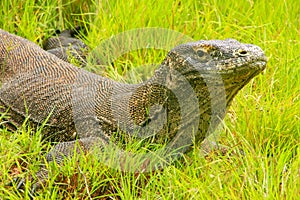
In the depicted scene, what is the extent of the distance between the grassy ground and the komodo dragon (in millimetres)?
190

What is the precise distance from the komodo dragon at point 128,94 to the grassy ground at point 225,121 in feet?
0.62

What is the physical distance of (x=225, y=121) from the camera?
4.87 m

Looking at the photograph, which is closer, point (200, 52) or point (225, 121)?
point (200, 52)

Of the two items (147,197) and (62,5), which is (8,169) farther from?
(62,5)

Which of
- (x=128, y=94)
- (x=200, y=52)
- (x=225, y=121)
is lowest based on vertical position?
(x=225, y=121)

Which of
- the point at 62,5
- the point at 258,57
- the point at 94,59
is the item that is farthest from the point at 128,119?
the point at 62,5

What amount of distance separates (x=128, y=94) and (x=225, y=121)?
68 centimetres

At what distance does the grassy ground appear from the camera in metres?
4.00

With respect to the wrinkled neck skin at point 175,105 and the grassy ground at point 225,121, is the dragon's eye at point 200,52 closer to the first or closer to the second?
the wrinkled neck skin at point 175,105

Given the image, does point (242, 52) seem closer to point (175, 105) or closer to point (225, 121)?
point (175, 105)

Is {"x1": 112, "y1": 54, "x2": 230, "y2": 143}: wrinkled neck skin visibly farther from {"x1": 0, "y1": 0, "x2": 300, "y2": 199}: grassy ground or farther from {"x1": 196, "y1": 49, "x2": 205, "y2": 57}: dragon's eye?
{"x1": 0, "y1": 0, "x2": 300, "y2": 199}: grassy ground

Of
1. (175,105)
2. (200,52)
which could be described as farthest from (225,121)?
(200,52)

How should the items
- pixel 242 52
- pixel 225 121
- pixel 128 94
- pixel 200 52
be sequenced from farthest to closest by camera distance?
pixel 225 121 < pixel 128 94 < pixel 200 52 < pixel 242 52

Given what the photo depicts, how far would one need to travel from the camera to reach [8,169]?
14.0 feet
